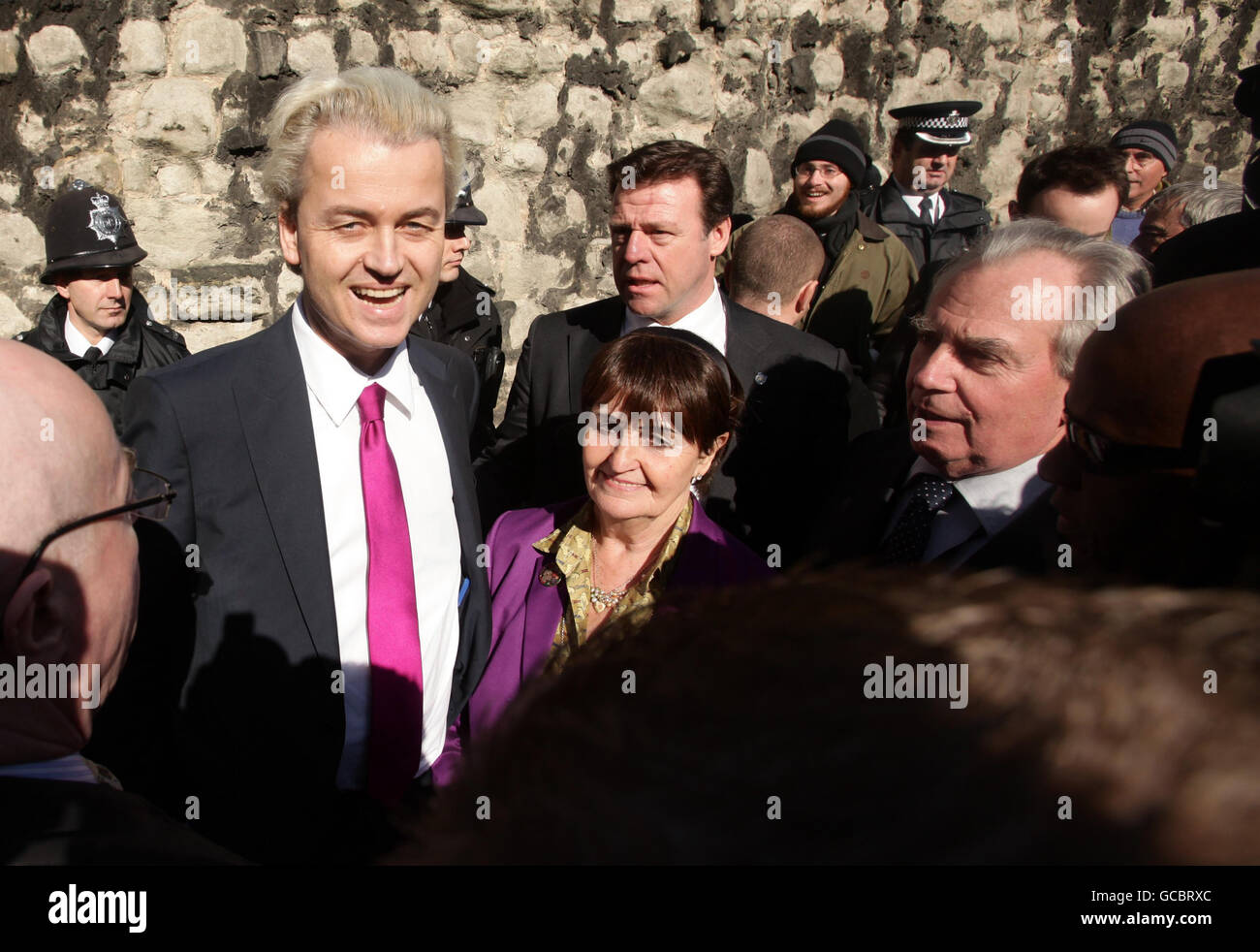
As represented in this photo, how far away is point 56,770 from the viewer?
3.35 ft

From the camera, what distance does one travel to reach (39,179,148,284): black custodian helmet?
10.7 ft

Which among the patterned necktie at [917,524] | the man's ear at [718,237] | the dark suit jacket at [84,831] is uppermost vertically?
the man's ear at [718,237]

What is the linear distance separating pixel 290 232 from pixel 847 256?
305cm

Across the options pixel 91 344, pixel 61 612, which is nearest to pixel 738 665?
pixel 61 612

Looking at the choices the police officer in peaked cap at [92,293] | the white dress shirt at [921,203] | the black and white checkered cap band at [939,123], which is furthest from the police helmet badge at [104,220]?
the black and white checkered cap band at [939,123]

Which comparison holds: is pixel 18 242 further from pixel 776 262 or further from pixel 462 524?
pixel 776 262

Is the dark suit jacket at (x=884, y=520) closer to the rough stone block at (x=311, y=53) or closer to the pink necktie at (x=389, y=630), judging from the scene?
the pink necktie at (x=389, y=630)

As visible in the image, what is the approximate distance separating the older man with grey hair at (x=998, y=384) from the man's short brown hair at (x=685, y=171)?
4.09 ft

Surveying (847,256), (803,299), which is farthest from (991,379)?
(847,256)

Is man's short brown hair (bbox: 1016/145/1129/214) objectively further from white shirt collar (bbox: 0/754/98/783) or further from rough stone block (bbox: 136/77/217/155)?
white shirt collar (bbox: 0/754/98/783)

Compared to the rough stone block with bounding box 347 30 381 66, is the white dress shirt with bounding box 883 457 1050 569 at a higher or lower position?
lower

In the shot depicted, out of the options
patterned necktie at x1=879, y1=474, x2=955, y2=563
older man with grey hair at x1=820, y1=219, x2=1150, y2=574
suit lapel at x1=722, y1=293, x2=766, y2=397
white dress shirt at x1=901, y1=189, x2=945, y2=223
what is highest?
white dress shirt at x1=901, y1=189, x2=945, y2=223

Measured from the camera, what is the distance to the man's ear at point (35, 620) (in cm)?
96

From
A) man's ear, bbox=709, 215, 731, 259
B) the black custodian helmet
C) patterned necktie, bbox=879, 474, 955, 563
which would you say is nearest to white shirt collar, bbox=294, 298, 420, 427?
patterned necktie, bbox=879, 474, 955, 563
